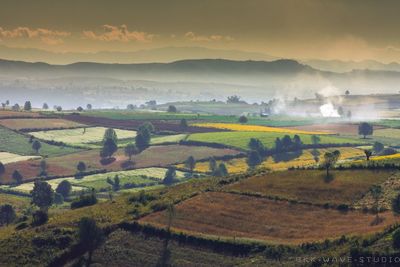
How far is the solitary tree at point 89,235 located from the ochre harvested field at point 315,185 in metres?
35.2

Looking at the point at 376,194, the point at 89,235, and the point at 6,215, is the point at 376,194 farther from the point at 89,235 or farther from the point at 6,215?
the point at 6,215

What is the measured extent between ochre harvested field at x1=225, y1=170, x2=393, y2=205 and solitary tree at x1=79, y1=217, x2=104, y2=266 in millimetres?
35161

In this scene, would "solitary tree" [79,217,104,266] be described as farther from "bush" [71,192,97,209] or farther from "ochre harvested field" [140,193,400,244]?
"bush" [71,192,97,209]

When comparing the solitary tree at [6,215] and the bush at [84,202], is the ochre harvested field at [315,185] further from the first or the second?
the solitary tree at [6,215]

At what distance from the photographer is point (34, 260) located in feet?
372

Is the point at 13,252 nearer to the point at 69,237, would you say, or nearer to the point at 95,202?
the point at 69,237

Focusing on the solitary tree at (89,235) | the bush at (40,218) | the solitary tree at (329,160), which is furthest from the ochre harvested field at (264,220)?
the bush at (40,218)

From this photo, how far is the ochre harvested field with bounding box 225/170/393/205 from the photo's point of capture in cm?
12800

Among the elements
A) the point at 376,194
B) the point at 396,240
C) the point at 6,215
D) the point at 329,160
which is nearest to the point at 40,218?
the point at 6,215

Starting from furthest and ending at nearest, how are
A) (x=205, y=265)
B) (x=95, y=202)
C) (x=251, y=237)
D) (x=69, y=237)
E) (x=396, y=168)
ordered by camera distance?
1. (x=95, y=202)
2. (x=396, y=168)
3. (x=69, y=237)
4. (x=251, y=237)
5. (x=205, y=265)

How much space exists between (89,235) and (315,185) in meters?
47.9

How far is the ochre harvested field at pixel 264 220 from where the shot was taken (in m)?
110

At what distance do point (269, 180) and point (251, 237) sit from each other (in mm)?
34010

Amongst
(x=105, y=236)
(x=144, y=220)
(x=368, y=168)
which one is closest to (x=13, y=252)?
(x=105, y=236)
